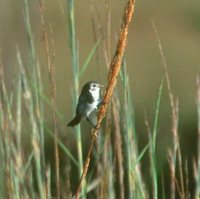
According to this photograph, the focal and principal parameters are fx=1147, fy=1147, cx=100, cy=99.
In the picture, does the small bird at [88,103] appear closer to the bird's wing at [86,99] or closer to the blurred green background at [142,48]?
the bird's wing at [86,99]

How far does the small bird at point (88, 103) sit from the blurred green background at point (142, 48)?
3312 millimetres

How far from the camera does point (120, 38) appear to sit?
177 cm

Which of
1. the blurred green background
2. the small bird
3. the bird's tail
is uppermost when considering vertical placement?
the blurred green background

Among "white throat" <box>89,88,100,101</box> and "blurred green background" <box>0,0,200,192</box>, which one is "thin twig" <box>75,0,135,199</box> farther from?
"blurred green background" <box>0,0,200,192</box>

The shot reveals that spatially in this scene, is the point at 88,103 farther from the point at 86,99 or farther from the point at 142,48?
the point at 142,48

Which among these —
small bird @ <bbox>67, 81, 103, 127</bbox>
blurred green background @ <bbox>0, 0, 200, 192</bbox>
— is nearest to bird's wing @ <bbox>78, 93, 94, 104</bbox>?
small bird @ <bbox>67, 81, 103, 127</bbox>

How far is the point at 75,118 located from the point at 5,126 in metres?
0.27

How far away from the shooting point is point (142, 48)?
10.2m

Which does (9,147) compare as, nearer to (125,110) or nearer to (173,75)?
(125,110)

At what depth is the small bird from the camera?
2420mm

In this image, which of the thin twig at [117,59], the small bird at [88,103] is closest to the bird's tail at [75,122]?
the small bird at [88,103]

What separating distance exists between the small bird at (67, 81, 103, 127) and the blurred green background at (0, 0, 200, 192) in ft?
10.9

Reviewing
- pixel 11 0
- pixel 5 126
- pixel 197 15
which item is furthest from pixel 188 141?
pixel 197 15

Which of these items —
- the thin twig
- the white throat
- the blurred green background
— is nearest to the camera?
the thin twig
